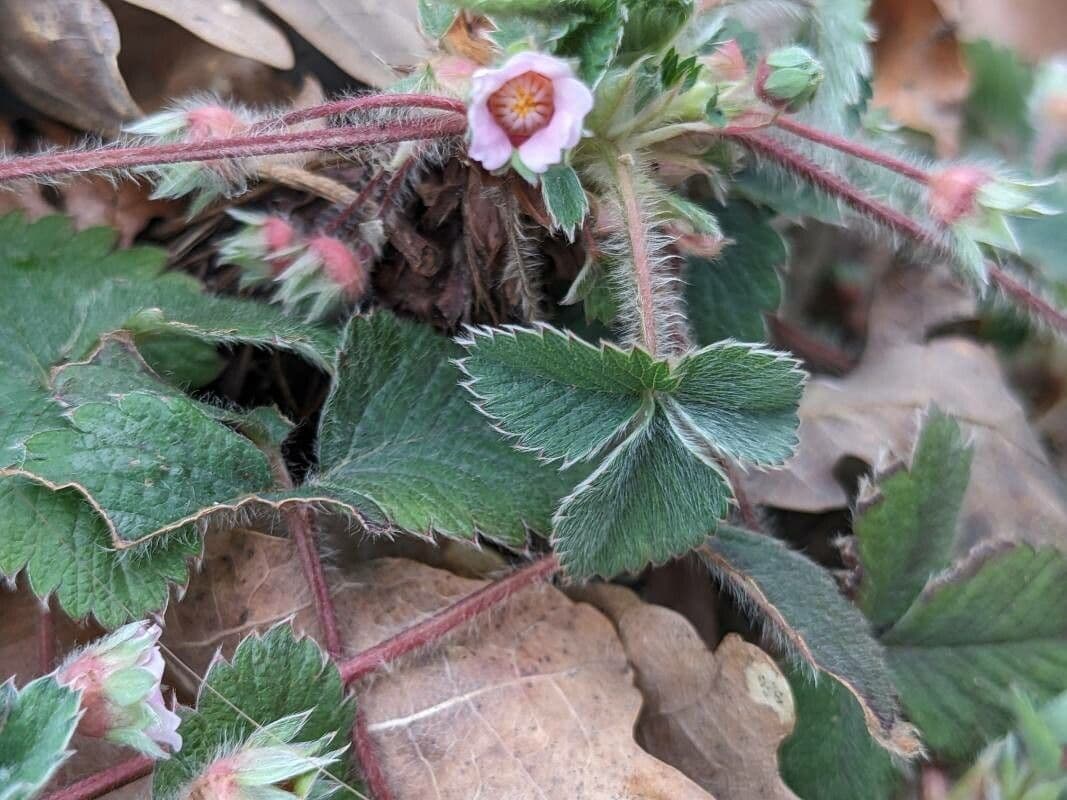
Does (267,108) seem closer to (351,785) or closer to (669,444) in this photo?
(669,444)

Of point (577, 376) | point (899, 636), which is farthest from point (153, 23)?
point (899, 636)

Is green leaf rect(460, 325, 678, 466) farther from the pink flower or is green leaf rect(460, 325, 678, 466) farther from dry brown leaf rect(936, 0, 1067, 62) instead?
dry brown leaf rect(936, 0, 1067, 62)

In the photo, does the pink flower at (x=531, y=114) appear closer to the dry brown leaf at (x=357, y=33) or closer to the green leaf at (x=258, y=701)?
the dry brown leaf at (x=357, y=33)

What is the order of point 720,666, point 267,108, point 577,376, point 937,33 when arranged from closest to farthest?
point 577,376 < point 720,666 < point 267,108 < point 937,33

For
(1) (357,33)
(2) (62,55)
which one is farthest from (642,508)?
(2) (62,55)

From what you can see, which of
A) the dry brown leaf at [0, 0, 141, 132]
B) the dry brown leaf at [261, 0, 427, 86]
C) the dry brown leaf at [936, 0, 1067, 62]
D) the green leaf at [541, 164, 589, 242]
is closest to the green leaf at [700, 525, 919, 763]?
the green leaf at [541, 164, 589, 242]

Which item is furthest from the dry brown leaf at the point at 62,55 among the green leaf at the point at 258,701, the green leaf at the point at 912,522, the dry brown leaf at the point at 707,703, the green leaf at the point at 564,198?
the green leaf at the point at 912,522
